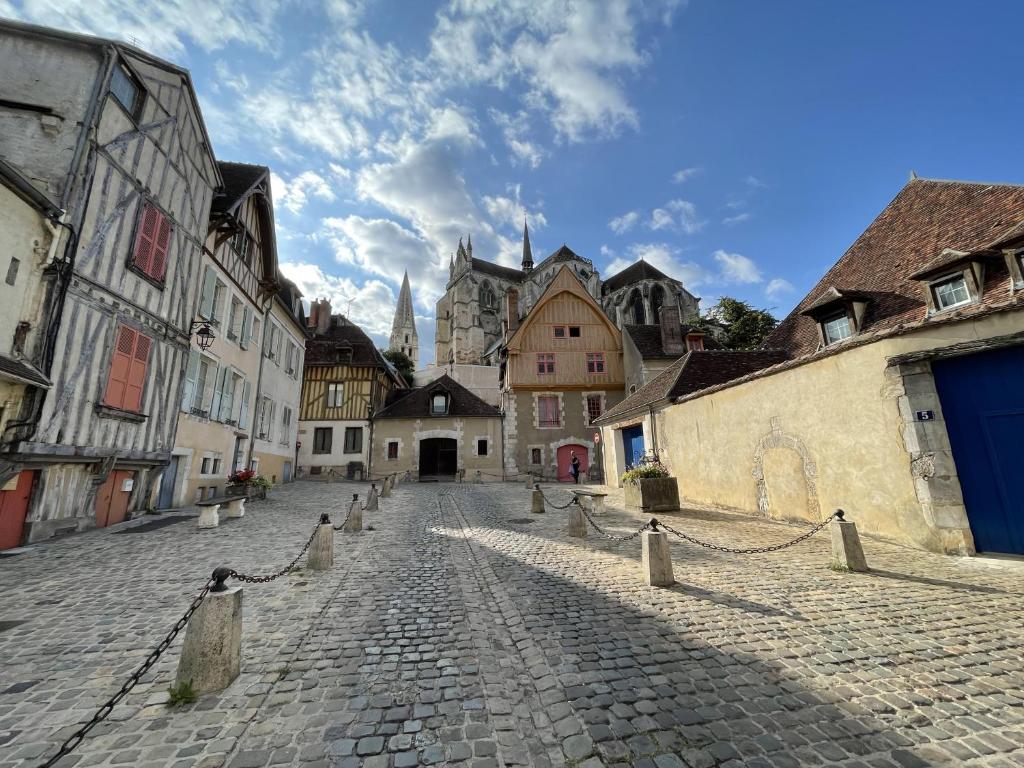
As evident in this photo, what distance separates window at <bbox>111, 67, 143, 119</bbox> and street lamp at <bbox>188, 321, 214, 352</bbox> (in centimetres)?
457

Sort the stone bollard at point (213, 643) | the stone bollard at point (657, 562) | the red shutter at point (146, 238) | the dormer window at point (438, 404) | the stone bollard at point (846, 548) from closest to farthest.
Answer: the stone bollard at point (213, 643)
the stone bollard at point (657, 562)
the stone bollard at point (846, 548)
the red shutter at point (146, 238)
the dormer window at point (438, 404)

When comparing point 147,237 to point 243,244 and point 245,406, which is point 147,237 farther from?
point 245,406

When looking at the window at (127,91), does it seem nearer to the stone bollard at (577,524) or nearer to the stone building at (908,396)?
the stone bollard at (577,524)

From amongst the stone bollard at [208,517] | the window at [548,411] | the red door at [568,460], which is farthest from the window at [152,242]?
the red door at [568,460]

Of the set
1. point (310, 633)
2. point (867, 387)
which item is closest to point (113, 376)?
point (310, 633)

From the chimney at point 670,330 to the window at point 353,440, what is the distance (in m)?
17.6

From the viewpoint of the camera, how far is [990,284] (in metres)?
6.46

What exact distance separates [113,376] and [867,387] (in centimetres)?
1372

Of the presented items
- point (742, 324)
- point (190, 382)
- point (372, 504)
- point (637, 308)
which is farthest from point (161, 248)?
point (637, 308)

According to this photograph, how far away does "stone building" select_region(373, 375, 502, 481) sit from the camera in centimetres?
2331

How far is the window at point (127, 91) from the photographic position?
8.41 metres

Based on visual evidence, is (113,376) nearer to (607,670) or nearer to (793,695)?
(607,670)

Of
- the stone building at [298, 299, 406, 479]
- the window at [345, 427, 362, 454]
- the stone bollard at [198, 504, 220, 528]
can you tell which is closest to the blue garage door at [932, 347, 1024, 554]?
the stone bollard at [198, 504, 220, 528]

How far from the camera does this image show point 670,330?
71.7ft
